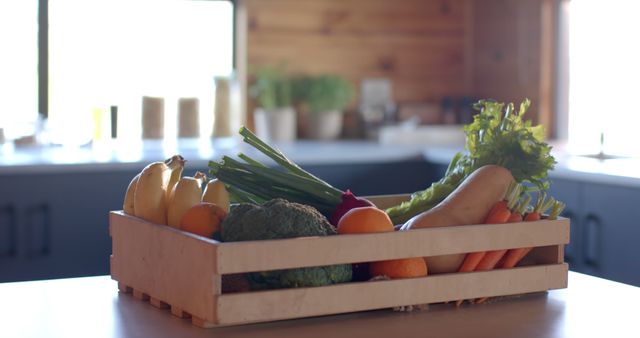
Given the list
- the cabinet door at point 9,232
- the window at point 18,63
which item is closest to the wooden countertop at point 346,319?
the cabinet door at point 9,232

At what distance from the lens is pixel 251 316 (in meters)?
1.24

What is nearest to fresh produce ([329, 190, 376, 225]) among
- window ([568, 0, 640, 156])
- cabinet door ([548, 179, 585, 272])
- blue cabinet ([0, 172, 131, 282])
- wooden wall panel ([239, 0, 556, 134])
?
cabinet door ([548, 179, 585, 272])

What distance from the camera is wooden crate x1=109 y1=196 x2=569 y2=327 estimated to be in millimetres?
1232

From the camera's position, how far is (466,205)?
4.76ft

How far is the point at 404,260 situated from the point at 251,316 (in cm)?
25

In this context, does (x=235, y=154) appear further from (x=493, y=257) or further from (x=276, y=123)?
(x=493, y=257)

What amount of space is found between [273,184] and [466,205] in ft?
0.99

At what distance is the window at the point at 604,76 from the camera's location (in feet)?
12.6

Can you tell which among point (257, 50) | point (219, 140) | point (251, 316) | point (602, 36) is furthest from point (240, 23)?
point (251, 316)

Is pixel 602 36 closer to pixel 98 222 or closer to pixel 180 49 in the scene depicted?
pixel 180 49

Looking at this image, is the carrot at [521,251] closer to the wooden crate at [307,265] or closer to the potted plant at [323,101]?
the wooden crate at [307,265]

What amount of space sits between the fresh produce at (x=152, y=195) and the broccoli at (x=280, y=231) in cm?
17

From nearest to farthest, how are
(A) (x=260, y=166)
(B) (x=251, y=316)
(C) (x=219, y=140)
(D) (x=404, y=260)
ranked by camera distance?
(B) (x=251, y=316) < (D) (x=404, y=260) < (A) (x=260, y=166) < (C) (x=219, y=140)

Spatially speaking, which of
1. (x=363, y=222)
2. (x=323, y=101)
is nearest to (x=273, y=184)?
(x=363, y=222)
